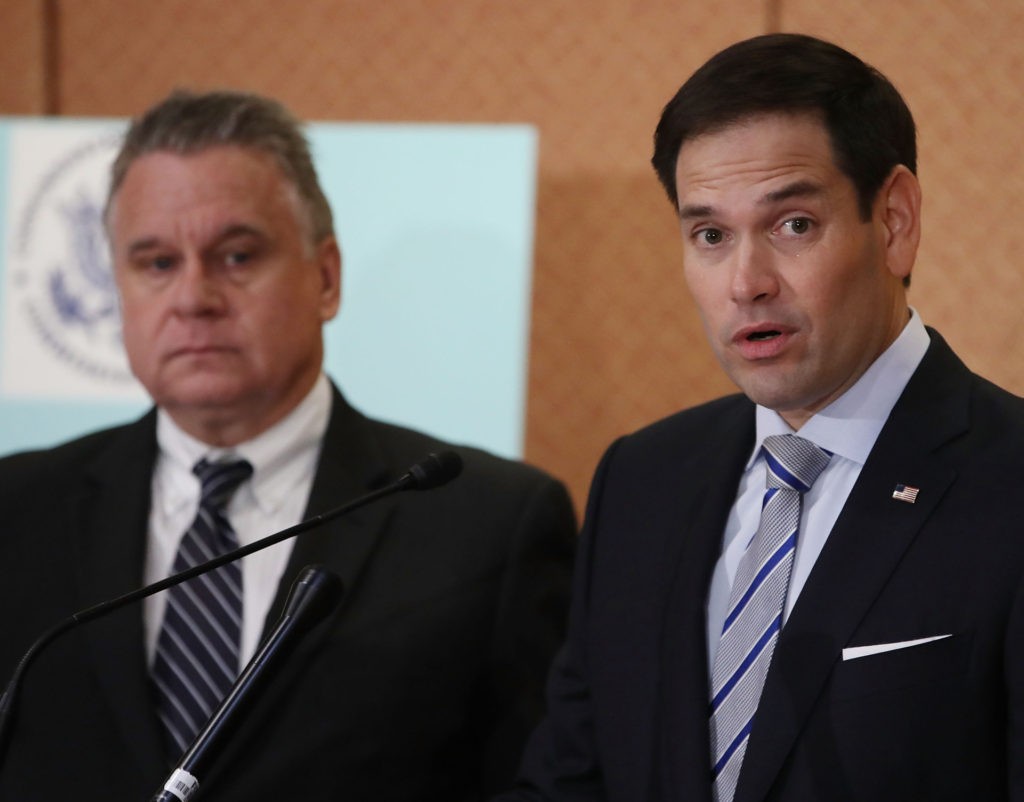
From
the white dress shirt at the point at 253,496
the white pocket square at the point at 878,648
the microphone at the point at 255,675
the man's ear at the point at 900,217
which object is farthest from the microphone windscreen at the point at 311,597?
the man's ear at the point at 900,217

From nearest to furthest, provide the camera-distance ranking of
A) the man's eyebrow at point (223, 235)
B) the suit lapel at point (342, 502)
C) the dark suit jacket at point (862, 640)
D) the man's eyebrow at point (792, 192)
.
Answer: the dark suit jacket at point (862, 640), the man's eyebrow at point (792, 192), the suit lapel at point (342, 502), the man's eyebrow at point (223, 235)

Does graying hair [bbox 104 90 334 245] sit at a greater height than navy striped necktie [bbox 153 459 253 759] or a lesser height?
greater

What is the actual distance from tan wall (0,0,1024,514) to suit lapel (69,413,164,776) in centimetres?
92

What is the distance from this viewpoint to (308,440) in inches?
91.4

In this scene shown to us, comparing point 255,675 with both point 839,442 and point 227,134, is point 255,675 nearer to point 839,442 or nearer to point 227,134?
point 839,442

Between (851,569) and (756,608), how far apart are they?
0.44 feet

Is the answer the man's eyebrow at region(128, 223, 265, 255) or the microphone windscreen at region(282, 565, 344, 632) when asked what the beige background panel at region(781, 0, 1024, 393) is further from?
the microphone windscreen at region(282, 565, 344, 632)

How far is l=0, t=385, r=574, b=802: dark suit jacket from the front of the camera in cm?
202

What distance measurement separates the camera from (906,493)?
1.54 metres

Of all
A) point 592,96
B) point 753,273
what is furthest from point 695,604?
point 592,96

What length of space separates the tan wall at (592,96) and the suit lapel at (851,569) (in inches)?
55.0

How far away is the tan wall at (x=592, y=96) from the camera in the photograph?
9.46 feet

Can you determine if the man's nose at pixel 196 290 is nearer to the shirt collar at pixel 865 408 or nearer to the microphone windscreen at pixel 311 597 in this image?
the microphone windscreen at pixel 311 597

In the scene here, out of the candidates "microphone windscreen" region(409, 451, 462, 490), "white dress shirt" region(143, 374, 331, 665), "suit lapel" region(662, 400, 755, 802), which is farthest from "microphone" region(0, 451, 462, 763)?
"white dress shirt" region(143, 374, 331, 665)
